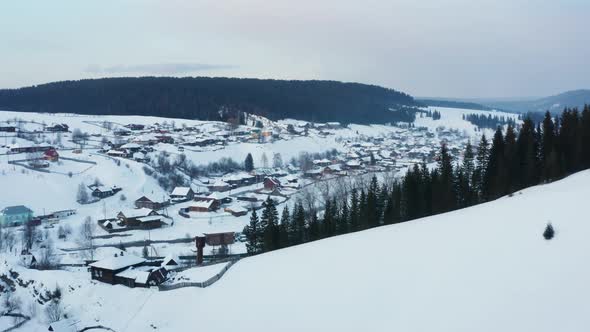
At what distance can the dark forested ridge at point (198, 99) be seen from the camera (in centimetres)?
10675

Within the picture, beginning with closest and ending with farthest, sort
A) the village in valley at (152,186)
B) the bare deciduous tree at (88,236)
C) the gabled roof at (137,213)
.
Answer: the village in valley at (152,186) → the bare deciduous tree at (88,236) → the gabled roof at (137,213)

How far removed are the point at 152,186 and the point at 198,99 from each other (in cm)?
6591

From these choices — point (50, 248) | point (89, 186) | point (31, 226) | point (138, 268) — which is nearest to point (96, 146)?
point (89, 186)

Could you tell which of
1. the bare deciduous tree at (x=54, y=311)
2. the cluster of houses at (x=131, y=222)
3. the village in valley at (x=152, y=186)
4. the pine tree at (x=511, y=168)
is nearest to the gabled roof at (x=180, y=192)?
the village in valley at (x=152, y=186)

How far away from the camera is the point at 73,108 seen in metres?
108

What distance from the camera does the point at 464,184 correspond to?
974 inches

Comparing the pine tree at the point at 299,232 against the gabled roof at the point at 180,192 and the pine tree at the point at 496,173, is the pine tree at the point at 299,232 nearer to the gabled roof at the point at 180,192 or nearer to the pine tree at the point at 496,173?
the pine tree at the point at 496,173

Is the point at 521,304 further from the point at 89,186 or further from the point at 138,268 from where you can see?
the point at 89,186

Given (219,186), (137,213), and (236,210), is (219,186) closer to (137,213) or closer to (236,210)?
(236,210)

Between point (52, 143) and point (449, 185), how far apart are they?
5868cm

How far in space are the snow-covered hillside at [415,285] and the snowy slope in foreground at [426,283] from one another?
0.12 ft

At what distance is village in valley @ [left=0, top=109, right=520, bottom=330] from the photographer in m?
27.3

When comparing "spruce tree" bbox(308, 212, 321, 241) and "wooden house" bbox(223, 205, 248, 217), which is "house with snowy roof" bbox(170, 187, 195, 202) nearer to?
"wooden house" bbox(223, 205, 248, 217)

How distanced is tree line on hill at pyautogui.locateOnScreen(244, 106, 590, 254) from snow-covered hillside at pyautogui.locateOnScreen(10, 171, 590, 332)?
5.09 m
